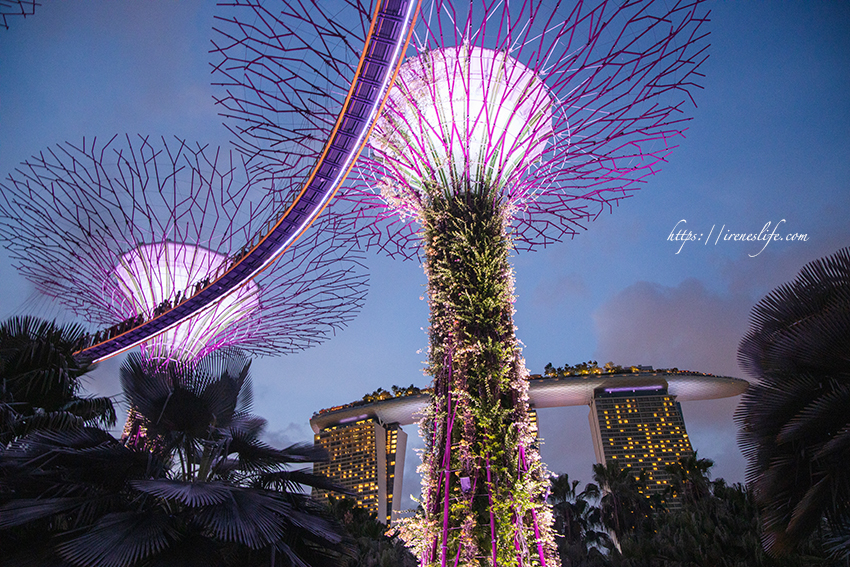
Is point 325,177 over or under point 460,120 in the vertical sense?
over

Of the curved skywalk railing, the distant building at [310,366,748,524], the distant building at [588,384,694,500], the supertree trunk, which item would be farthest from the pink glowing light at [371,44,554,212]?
the distant building at [588,384,694,500]

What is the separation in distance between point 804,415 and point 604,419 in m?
72.3

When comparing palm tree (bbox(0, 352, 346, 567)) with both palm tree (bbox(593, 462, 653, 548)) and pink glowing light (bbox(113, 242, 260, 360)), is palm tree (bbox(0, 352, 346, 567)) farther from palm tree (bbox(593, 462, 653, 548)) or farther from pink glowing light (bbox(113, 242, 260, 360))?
palm tree (bbox(593, 462, 653, 548))

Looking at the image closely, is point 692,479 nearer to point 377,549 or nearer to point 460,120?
point 377,549

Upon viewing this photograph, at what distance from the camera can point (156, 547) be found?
5527 millimetres

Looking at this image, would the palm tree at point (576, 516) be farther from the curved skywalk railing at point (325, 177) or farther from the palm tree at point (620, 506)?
the curved skywalk railing at point (325, 177)

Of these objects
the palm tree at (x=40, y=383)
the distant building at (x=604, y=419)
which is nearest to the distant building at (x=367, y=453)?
the distant building at (x=604, y=419)

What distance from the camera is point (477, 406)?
751 cm

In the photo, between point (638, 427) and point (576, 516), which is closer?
point (576, 516)

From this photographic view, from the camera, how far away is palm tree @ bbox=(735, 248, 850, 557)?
6.72 metres

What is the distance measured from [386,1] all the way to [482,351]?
5332 mm

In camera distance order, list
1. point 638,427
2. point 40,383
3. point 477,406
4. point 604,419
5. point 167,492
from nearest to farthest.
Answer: point 167,492 → point 477,406 → point 40,383 → point 604,419 → point 638,427

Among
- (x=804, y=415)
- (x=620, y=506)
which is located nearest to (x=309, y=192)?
(x=804, y=415)

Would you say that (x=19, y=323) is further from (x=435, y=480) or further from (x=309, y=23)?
(x=435, y=480)
